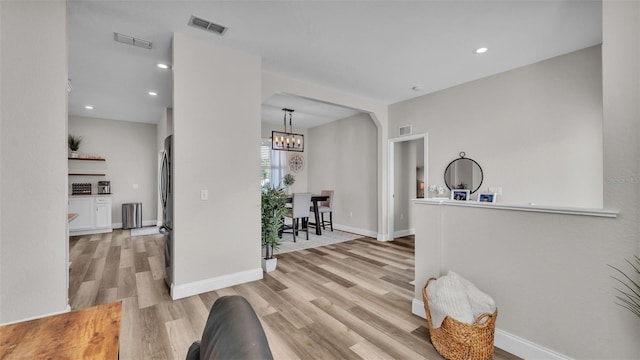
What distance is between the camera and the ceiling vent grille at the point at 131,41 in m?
2.77

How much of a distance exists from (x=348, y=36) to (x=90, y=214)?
21.3ft

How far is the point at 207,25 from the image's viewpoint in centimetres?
262

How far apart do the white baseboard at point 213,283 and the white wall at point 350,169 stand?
3.18m

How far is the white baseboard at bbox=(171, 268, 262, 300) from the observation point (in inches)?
108

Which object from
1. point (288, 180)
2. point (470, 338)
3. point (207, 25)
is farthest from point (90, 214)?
point (470, 338)

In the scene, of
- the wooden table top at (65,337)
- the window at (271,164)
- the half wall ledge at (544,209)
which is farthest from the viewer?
the window at (271,164)

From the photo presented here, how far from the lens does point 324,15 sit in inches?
96.1

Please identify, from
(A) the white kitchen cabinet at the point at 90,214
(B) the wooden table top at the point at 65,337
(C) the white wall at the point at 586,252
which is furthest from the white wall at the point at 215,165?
(A) the white kitchen cabinet at the point at 90,214

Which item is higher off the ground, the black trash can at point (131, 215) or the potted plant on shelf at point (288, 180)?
the potted plant on shelf at point (288, 180)

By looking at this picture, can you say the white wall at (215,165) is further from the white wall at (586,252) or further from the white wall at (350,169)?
the white wall at (350,169)

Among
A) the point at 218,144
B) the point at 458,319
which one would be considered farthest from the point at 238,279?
the point at 458,319

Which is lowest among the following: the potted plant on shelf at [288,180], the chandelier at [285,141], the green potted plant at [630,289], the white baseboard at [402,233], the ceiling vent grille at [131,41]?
the white baseboard at [402,233]

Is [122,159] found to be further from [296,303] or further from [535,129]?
[535,129]

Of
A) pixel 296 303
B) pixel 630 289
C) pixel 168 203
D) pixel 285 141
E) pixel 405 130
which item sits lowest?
pixel 296 303
